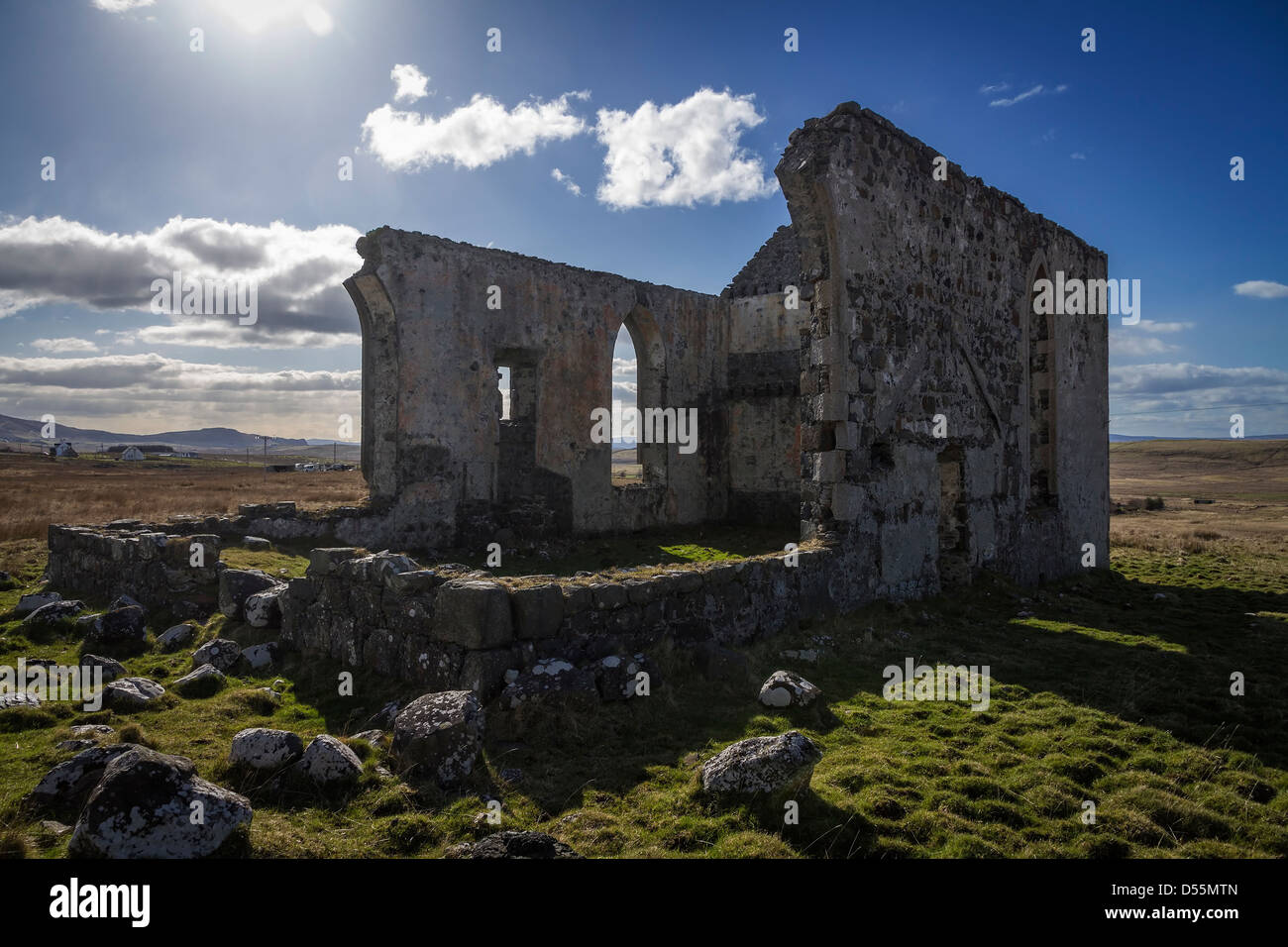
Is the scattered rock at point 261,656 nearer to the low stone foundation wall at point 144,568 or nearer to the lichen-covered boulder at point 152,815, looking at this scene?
the low stone foundation wall at point 144,568

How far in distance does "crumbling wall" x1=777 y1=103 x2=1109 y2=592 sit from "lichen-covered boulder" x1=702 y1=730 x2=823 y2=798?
16.3ft

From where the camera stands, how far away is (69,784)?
397cm

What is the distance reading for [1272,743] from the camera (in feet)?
16.0

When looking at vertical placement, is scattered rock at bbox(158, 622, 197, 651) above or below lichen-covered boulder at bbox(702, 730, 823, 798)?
below

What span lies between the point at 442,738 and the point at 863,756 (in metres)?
2.57

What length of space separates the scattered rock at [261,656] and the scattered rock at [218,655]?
11cm

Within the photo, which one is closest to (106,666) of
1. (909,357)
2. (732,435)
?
(909,357)

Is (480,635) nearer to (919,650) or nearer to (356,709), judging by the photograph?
(356,709)

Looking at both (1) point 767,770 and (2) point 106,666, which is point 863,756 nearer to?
(1) point 767,770

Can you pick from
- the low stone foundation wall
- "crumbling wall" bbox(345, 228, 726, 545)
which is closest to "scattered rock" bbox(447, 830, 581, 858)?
the low stone foundation wall

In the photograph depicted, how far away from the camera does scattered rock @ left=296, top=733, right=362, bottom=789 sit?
415 cm

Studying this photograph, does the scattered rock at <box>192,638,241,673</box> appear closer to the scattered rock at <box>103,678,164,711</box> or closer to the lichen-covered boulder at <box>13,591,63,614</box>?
the scattered rock at <box>103,678,164,711</box>
